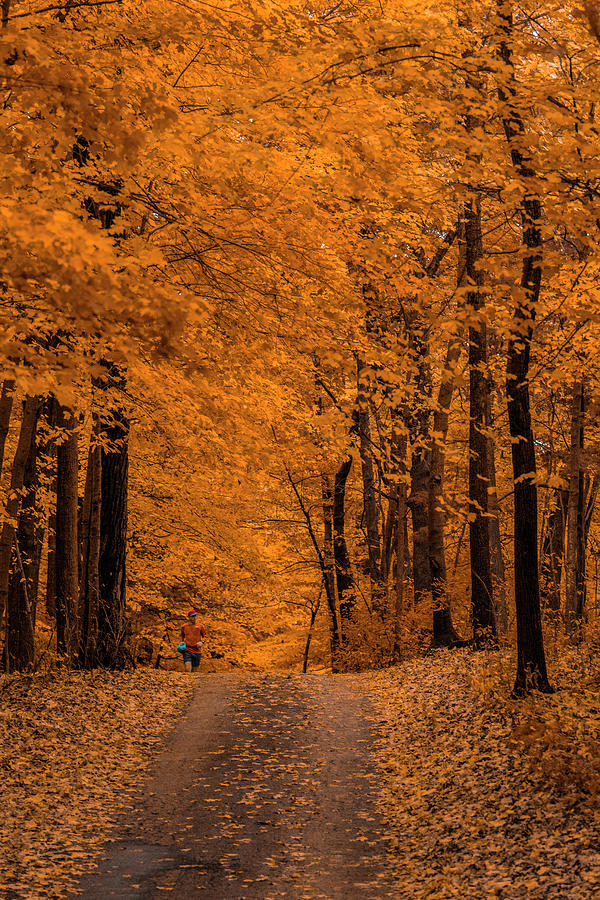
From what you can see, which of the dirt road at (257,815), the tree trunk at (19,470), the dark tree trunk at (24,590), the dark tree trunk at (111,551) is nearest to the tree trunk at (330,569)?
the dark tree trunk at (111,551)

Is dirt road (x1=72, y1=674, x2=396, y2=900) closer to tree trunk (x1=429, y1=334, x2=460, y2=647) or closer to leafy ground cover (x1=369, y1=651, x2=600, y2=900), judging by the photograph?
leafy ground cover (x1=369, y1=651, x2=600, y2=900)

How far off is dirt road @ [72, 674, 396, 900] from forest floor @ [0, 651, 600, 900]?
3 centimetres

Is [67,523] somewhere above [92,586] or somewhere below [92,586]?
above

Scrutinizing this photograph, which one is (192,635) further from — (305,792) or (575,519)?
(305,792)

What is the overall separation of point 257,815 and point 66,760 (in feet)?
8.43

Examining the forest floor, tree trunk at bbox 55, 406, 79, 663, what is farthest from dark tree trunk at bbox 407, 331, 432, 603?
tree trunk at bbox 55, 406, 79, 663

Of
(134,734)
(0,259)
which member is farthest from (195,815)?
(0,259)

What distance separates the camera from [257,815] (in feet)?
26.7

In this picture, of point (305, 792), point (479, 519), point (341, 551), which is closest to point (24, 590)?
point (305, 792)

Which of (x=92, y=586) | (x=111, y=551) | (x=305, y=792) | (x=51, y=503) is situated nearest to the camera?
(x=305, y=792)

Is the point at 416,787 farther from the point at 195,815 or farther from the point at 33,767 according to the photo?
the point at 33,767

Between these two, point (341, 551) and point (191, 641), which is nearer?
point (191, 641)

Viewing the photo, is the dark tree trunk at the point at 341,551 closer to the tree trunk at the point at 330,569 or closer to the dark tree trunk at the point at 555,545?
the tree trunk at the point at 330,569

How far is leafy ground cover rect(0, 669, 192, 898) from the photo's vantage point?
22.4ft
